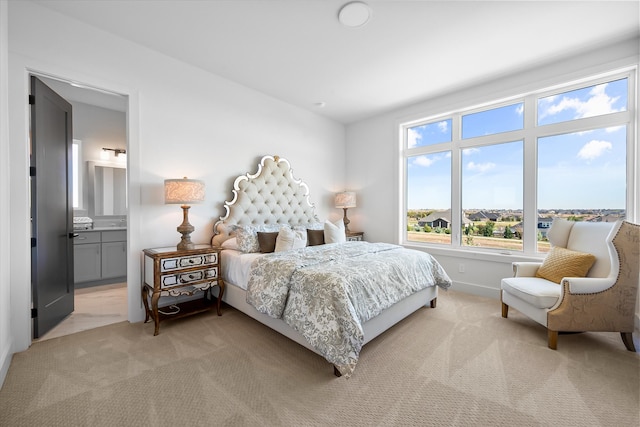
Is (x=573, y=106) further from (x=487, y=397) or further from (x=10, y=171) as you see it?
(x=10, y=171)

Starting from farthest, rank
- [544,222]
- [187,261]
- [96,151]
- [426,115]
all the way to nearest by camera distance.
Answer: [96,151]
[426,115]
[544,222]
[187,261]

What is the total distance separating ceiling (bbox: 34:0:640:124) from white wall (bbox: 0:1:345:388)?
0.20 meters

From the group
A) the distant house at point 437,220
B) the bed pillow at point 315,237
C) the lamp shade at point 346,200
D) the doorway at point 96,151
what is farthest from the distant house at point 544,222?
the doorway at point 96,151

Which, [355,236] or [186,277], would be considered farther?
[355,236]

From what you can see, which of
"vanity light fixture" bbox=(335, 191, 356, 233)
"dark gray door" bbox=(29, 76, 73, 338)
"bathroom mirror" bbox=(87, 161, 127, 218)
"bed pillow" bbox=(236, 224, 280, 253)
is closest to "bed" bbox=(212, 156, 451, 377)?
"bed pillow" bbox=(236, 224, 280, 253)

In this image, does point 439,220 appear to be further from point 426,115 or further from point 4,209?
point 4,209

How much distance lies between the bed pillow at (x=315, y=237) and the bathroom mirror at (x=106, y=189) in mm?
3348

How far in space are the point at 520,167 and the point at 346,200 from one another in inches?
98.2

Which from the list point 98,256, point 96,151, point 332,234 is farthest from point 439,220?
point 96,151

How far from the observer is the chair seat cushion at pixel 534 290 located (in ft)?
7.38

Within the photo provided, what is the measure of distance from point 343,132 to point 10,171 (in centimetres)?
446

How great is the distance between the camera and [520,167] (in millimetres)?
3412

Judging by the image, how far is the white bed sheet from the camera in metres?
2.64

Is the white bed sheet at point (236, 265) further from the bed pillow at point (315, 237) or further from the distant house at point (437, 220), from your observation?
the distant house at point (437, 220)
